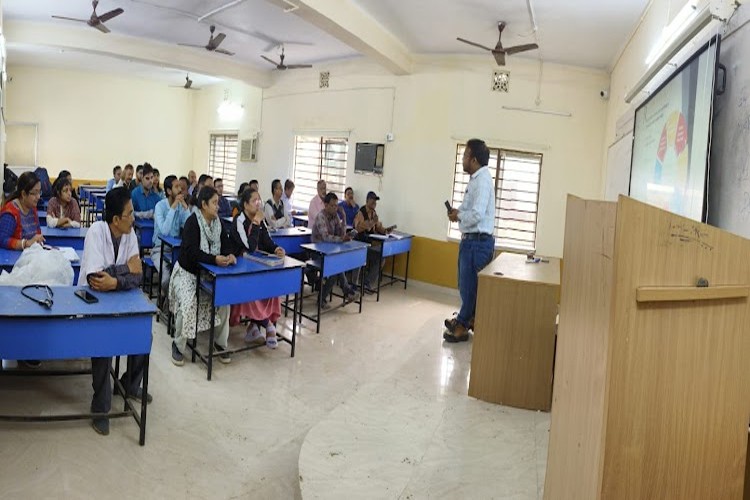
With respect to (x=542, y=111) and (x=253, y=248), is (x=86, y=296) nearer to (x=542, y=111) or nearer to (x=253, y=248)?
(x=253, y=248)

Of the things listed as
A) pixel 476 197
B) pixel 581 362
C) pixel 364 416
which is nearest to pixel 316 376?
pixel 364 416

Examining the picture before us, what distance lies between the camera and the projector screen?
2.30 meters

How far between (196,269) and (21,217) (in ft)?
4.51

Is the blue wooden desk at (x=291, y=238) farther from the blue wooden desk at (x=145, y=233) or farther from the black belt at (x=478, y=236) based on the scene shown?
the black belt at (x=478, y=236)

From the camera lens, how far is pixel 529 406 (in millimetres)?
3496

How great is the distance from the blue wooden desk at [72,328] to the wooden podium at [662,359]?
2.37 m

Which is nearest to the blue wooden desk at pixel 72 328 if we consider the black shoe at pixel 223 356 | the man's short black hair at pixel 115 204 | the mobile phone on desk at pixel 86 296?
the mobile phone on desk at pixel 86 296

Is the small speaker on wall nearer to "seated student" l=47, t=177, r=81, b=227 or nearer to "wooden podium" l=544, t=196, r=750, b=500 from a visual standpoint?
"seated student" l=47, t=177, r=81, b=227

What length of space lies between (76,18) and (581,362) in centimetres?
850

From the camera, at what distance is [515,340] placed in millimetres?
3531

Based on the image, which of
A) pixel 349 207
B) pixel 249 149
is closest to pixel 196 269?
pixel 349 207

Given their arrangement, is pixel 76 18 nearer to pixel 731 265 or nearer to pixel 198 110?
pixel 198 110

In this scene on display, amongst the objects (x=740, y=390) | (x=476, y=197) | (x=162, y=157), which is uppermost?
(x=162, y=157)

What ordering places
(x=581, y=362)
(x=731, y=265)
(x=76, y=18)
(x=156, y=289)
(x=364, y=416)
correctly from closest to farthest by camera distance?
(x=731, y=265)
(x=581, y=362)
(x=364, y=416)
(x=156, y=289)
(x=76, y=18)
